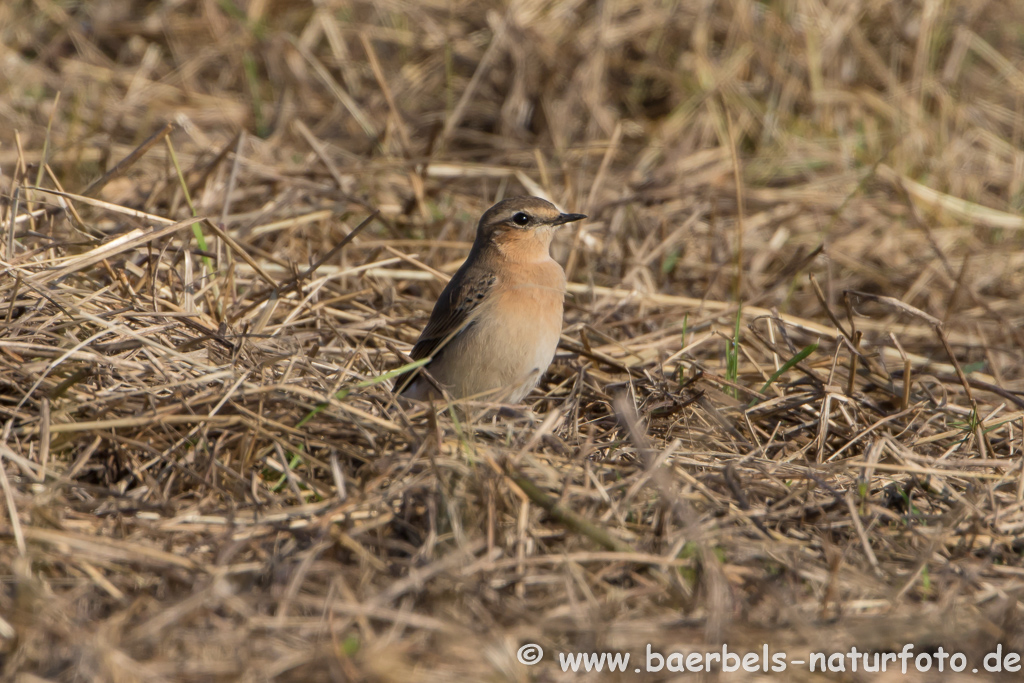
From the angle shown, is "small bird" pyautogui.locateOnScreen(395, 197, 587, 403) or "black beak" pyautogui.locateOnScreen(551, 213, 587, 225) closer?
"small bird" pyautogui.locateOnScreen(395, 197, 587, 403)

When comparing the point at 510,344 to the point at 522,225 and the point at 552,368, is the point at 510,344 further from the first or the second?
the point at 522,225

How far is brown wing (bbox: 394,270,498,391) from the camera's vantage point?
19.0ft

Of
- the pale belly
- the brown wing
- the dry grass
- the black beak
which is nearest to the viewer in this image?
the dry grass

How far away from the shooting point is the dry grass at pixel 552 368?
138 inches

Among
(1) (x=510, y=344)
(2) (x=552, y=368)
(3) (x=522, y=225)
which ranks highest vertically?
(3) (x=522, y=225)

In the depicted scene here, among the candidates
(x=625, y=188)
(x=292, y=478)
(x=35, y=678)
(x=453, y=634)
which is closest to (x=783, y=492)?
(x=453, y=634)

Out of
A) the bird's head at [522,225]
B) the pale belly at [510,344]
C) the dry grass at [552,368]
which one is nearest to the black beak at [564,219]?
the bird's head at [522,225]

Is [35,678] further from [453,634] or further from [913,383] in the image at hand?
[913,383]

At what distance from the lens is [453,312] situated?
585cm

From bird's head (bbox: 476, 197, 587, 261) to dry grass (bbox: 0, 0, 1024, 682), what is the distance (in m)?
0.85

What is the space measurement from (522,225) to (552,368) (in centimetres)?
97

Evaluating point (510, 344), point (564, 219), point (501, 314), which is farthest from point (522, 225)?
point (510, 344)

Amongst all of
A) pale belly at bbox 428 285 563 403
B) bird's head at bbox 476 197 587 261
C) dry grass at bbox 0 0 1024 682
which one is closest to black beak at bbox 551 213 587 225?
bird's head at bbox 476 197 587 261

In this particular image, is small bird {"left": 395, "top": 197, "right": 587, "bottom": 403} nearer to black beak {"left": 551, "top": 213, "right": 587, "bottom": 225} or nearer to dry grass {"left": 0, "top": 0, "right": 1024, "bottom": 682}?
black beak {"left": 551, "top": 213, "right": 587, "bottom": 225}
